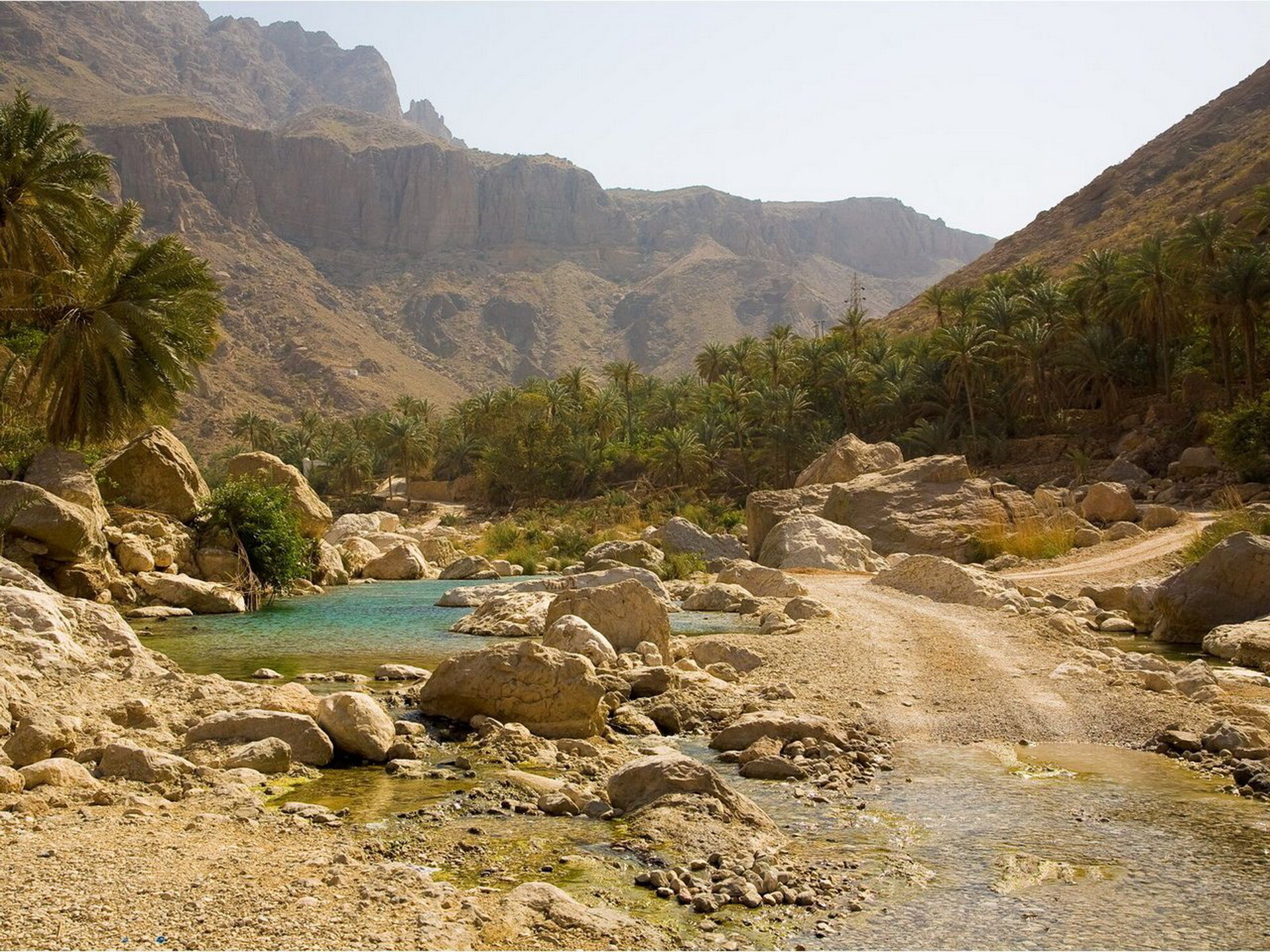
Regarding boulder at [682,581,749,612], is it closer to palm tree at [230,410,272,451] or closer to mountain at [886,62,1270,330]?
mountain at [886,62,1270,330]

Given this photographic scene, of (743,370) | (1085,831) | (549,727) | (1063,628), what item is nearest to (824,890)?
(1085,831)

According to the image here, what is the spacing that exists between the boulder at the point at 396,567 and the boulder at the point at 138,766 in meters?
28.4

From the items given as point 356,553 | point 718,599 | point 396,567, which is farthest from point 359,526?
point 718,599

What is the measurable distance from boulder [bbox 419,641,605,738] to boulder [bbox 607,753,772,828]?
2592 millimetres

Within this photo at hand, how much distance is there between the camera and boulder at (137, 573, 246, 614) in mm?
23875

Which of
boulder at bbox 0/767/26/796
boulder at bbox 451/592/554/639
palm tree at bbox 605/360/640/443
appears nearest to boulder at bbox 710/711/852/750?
boulder at bbox 0/767/26/796

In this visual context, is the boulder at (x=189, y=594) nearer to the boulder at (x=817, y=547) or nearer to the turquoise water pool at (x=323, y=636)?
the turquoise water pool at (x=323, y=636)

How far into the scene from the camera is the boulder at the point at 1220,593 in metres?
16.6

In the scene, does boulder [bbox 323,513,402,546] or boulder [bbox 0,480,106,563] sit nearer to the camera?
boulder [bbox 0,480,106,563]

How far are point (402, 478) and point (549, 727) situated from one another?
7500cm

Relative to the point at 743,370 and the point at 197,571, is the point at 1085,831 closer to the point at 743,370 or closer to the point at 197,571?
the point at 197,571

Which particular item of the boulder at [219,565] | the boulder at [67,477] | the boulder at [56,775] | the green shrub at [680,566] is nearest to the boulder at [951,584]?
the green shrub at [680,566]

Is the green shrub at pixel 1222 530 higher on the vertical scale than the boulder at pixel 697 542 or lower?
higher

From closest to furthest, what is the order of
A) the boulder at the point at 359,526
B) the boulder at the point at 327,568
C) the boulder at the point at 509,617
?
the boulder at the point at 509,617, the boulder at the point at 327,568, the boulder at the point at 359,526
